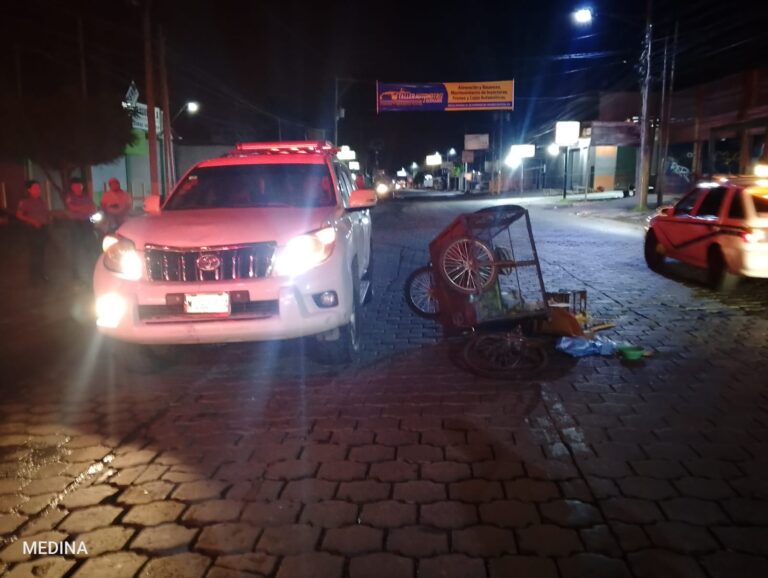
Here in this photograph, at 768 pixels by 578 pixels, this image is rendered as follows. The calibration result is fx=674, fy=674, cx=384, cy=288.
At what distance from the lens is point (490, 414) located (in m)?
5.02

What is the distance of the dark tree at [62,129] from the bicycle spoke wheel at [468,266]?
1774 cm

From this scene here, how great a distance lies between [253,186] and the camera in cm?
714

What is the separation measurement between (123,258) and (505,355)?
3.48m

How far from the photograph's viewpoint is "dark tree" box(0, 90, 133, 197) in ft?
70.6

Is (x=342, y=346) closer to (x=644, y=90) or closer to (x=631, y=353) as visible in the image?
(x=631, y=353)

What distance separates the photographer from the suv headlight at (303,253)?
5453mm

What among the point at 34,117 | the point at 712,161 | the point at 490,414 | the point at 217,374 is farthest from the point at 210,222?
the point at 712,161

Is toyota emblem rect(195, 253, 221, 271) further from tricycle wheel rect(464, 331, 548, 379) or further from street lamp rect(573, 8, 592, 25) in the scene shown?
street lamp rect(573, 8, 592, 25)

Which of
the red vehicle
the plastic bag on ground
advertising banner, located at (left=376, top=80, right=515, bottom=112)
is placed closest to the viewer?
the plastic bag on ground

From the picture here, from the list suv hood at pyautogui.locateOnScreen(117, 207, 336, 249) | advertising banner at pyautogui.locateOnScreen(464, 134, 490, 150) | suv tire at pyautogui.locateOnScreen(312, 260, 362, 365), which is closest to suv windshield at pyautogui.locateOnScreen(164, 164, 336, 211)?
suv hood at pyautogui.locateOnScreen(117, 207, 336, 249)

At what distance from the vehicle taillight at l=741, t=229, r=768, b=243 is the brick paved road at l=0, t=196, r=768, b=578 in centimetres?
248

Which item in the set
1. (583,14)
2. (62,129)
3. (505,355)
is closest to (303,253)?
(505,355)

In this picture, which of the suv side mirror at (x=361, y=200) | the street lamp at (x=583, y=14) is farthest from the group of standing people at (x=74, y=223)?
the street lamp at (x=583, y=14)

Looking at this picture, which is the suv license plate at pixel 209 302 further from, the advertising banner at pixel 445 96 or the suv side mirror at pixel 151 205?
the advertising banner at pixel 445 96
